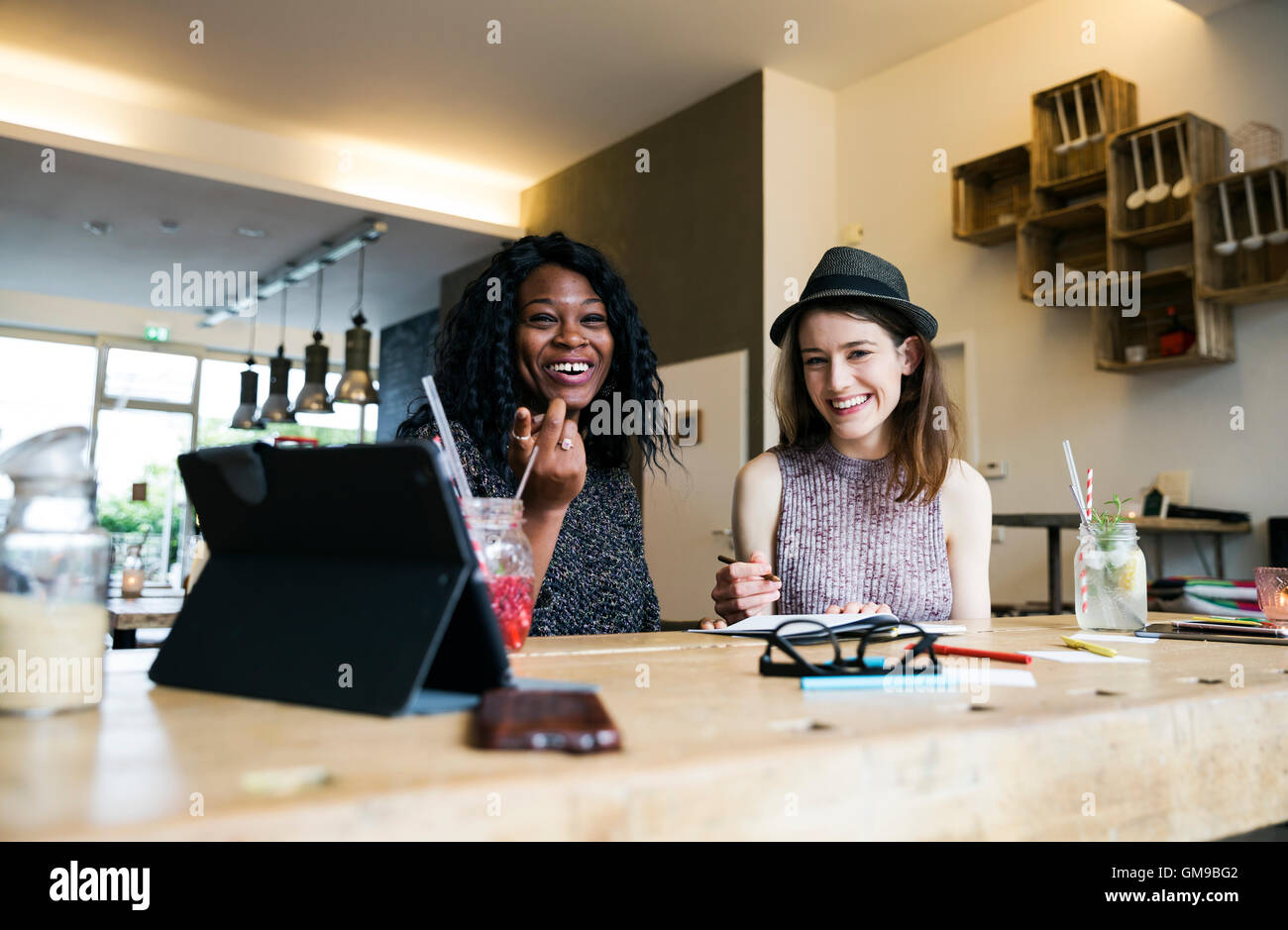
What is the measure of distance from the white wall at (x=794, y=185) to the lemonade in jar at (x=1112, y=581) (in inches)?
135

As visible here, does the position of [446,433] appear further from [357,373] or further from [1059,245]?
[357,373]

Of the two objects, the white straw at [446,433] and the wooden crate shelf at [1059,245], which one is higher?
the wooden crate shelf at [1059,245]

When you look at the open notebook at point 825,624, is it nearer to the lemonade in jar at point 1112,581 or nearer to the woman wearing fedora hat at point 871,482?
the lemonade in jar at point 1112,581

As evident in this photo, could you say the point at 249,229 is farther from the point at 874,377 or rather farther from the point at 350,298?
the point at 874,377

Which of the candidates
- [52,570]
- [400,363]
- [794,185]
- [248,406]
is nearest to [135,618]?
[52,570]

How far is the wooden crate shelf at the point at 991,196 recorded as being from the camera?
4191 mm

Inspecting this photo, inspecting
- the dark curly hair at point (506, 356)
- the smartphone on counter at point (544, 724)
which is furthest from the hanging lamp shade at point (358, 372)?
the smartphone on counter at point (544, 724)

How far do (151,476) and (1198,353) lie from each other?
364 inches

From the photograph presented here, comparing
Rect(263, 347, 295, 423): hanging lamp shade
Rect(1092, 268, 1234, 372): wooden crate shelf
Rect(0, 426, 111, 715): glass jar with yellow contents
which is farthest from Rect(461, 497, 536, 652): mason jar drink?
Rect(263, 347, 295, 423): hanging lamp shade

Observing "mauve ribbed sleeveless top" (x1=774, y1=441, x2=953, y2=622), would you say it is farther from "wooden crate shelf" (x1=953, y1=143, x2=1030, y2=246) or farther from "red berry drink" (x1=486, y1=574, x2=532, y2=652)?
"wooden crate shelf" (x1=953, y1=143, x2=1030, y2=246)

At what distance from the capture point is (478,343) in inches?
73.8

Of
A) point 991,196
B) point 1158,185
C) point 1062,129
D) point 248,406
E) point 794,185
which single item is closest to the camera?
point 1158,185

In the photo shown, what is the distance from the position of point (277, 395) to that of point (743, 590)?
5.49m

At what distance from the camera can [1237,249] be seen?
11.5 ft
